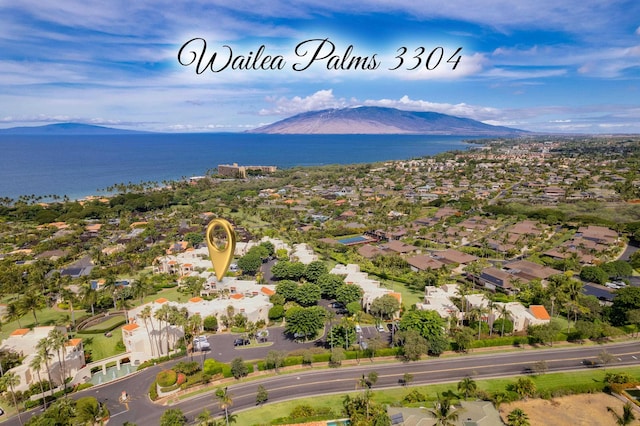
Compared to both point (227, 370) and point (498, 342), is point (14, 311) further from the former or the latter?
point (498, 342)

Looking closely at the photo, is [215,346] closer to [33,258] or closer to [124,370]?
[124,370]

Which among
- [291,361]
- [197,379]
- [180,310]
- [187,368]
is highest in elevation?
[180,310]

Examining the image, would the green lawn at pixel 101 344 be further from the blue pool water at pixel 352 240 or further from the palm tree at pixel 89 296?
the blue pool water at pixel 352 240

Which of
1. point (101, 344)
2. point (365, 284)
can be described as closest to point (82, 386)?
point (101, 344)

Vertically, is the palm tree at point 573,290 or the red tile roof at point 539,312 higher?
the palm tree at point 573,290

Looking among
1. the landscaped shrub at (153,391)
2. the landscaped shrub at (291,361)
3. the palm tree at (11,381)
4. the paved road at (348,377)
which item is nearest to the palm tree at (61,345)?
the paved road at (348,377)
